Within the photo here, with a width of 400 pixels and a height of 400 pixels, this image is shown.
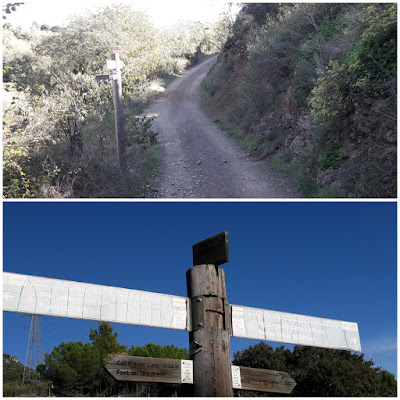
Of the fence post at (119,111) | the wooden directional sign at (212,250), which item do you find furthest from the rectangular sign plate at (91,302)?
A: the fence post at (119,111)

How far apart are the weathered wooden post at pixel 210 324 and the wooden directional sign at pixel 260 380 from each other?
4.1 inches

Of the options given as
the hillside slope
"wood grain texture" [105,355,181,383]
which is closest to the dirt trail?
the hillside slope

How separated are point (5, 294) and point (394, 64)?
9.71 meters

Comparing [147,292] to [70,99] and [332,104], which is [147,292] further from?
[70,99]

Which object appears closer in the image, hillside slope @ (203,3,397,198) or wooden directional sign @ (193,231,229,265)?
wooden directional sign @ (193,231,229,265)

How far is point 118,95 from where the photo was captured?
10.6 meters

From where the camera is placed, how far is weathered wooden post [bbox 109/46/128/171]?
1032cm

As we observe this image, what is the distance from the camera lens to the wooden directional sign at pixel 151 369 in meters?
2.36

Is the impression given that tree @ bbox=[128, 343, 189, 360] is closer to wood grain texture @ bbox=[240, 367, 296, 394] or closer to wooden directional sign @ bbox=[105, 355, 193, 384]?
wood grain texture @ bbox=[240, 367, 296, 394]

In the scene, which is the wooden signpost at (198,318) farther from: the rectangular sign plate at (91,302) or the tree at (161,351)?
the tree at (161,351)

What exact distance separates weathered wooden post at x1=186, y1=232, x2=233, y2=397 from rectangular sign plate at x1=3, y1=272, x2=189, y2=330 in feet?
0.37

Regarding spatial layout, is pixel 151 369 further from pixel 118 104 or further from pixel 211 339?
pixel 118 104

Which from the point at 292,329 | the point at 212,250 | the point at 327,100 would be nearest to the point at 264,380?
the point at 292,329

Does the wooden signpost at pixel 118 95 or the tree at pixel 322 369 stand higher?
the wooden signpost at pixel 118 95
